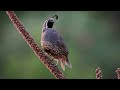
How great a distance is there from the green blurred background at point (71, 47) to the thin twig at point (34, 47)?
561cm

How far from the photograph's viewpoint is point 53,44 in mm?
1995

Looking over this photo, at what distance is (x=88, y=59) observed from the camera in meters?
8.40

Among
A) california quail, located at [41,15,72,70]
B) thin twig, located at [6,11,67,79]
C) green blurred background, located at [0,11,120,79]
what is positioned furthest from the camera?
green blurred background, located at [0,11,120,79]

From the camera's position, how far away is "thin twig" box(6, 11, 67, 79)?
5.66 ft

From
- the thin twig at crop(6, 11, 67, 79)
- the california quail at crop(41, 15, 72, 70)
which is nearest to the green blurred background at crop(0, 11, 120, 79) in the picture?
the california quail at crop(41, 15, 72, 70)

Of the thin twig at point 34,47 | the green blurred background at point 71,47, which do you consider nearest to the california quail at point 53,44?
the thin twig at point 34,47

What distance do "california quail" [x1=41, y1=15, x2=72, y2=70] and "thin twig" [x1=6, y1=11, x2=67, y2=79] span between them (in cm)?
16

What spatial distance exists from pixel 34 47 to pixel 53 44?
9.3 inches

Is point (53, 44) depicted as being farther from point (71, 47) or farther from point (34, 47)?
point (71, 47)

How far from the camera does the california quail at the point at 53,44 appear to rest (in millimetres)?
1958

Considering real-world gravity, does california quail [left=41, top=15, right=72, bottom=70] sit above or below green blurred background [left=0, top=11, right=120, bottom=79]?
above

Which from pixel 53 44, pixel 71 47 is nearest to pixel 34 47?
pixel 53 44

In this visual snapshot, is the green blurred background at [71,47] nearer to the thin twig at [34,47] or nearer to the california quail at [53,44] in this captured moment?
the california quail at [53,44]

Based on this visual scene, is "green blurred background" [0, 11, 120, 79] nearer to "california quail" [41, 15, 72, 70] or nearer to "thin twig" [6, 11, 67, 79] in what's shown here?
"california quail" [41, 15, 72, 70]
